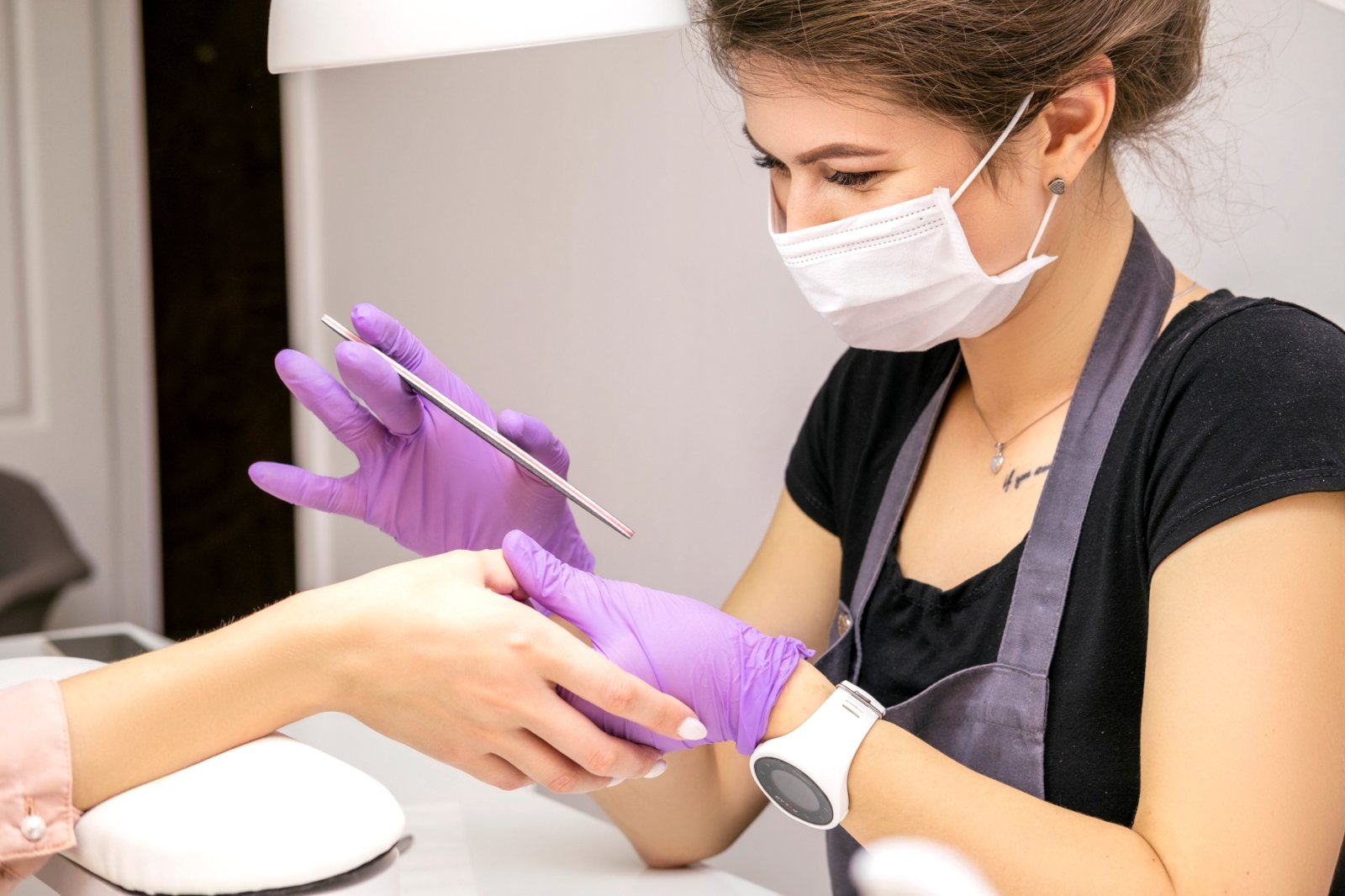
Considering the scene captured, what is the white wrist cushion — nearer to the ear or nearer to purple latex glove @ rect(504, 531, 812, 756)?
purple latex glove @ rect(504, 531, 812, 756)

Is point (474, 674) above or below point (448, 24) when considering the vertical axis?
below

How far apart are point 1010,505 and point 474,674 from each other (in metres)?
0.53

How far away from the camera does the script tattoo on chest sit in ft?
3.61

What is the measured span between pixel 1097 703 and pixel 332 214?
2.09 metres

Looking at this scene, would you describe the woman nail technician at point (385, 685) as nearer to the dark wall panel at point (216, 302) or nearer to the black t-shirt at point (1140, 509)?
the black t-shirt at point (1140, 509)

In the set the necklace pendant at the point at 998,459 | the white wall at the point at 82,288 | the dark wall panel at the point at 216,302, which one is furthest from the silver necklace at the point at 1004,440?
the white wall at the point at 82,288

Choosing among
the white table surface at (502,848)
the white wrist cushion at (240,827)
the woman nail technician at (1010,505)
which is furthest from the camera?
the white table surface at (502,848)

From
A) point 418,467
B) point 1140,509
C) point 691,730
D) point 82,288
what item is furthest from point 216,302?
point 1140,509

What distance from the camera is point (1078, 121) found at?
1.00 metres

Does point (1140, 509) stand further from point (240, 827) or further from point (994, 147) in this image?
point (240, 827)

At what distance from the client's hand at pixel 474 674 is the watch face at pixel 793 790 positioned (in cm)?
8

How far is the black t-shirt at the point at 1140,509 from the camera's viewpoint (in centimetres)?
86

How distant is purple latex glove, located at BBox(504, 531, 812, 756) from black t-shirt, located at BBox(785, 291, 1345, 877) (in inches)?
9.1

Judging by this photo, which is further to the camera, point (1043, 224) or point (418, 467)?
point (418, 467)
